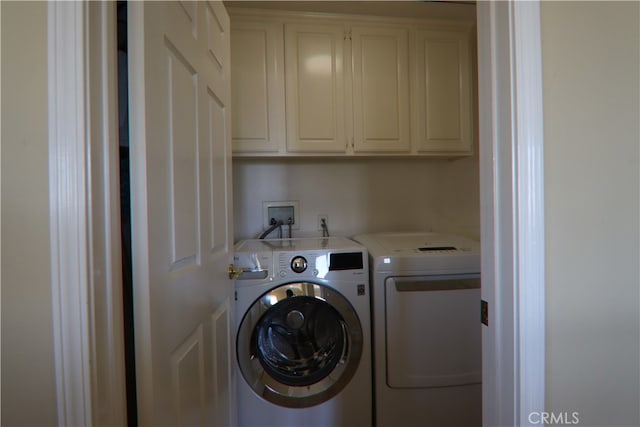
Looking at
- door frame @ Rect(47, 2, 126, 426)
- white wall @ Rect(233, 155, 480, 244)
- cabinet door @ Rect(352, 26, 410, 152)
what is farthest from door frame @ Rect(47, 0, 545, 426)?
white wall @ Rect(233, 155, 480, 244)

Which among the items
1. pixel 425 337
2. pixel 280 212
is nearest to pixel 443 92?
pixel 280 212

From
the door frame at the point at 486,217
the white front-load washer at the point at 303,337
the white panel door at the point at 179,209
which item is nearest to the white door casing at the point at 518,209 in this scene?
the door frame at the point at 486,217

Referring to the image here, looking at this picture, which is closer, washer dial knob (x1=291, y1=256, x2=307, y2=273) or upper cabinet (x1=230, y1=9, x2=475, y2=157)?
washer dial knob (x1=291, y1=256, x2=307, y2=273)

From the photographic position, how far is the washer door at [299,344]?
50.5 inches

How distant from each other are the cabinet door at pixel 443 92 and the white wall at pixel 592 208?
1.17 m

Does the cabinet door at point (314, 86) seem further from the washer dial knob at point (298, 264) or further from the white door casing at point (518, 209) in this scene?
the white door casing at point (518, 209)

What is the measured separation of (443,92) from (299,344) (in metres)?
1.63

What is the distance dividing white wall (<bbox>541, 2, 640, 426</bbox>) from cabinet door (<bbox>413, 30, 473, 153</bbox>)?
117cm

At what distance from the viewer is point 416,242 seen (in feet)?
5.14

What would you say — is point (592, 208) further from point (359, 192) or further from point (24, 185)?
→ point (359, 192)

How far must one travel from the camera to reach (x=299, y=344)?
136cm

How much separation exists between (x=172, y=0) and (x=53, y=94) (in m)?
0.38

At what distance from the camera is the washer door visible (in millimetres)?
1283

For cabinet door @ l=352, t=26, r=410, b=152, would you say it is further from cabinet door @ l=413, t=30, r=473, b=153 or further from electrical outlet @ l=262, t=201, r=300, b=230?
electrical outlet @ l=262, t=201, r=300, b=230
